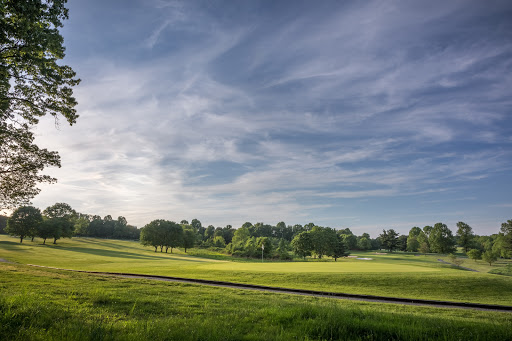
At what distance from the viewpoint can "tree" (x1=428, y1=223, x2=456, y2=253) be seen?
104 m

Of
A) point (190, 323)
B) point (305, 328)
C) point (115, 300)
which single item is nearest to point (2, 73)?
point (115, 300)

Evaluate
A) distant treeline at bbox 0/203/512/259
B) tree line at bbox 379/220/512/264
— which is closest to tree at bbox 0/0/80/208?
distant treeline at bbox 0/203/512/259

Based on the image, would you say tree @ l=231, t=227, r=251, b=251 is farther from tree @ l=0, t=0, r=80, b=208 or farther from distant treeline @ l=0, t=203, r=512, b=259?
tree @ l=0, t=0, r=80, b=208

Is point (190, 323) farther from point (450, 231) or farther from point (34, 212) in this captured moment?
point (450, 231)

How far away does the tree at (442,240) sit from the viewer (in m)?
104

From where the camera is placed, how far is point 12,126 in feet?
61.9

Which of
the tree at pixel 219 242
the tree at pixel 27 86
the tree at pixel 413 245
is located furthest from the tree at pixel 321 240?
the tree at pixel 27 86

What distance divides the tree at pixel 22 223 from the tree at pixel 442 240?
484 ft

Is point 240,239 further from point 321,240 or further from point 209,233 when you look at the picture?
point 209,233

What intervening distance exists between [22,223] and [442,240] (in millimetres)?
153451

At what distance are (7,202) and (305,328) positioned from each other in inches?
1248

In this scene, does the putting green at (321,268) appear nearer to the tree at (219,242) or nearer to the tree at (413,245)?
the tree at (219,242)

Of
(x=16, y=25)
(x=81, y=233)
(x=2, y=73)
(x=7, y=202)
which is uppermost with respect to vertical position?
(x=16, y=25)

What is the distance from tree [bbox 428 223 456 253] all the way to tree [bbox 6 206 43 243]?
147514 mm
